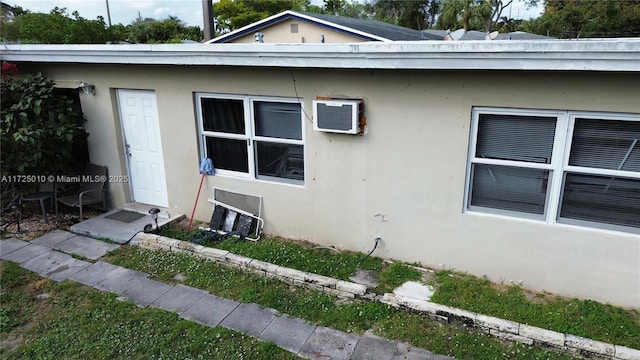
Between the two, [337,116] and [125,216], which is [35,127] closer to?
[125,216]

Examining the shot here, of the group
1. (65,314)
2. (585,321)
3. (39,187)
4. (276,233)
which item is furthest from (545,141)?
(39,187)

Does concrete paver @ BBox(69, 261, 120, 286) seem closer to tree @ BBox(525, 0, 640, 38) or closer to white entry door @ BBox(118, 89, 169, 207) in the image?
white entry door @ BBox(118, 89, 169, 207)

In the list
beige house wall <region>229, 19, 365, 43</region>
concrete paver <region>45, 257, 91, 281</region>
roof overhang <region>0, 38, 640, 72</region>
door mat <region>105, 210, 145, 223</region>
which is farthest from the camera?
beige house wall <region>229, 19, 365, 43</region>

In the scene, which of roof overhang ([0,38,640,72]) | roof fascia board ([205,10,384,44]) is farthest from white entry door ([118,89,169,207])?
roof fascia board ([205,10,384,44])

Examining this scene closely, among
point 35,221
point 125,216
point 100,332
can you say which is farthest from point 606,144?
point 35,221

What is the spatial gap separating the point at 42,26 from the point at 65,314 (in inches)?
565

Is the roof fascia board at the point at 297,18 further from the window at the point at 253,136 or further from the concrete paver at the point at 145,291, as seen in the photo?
the concrete paver at the point at 145,291

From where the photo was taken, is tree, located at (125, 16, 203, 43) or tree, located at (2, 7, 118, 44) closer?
tree, located at (2, 7, 118, 44)

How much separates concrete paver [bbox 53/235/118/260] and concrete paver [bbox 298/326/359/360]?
11.4 ft

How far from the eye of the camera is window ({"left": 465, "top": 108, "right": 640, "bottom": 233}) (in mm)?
3982

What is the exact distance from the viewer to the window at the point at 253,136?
220 inches

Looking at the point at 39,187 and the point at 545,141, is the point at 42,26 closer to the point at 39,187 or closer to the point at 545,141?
the point at 39,187

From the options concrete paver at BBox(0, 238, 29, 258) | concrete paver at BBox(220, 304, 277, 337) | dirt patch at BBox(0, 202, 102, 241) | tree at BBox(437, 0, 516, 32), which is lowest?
concrete paver at BBox(220, 304, 277, 337)

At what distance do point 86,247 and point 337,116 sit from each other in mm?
4119
